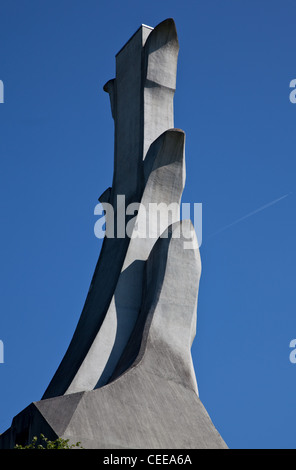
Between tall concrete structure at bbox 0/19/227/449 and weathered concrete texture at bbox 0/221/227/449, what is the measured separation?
0.02m

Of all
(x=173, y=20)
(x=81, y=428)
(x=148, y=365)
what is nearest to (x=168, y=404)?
(x=148, y=365)

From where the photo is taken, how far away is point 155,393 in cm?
1573

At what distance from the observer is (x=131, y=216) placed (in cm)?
1939

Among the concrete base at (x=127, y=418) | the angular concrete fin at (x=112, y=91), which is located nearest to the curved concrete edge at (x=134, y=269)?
the concrete base at (x=127, y=418)

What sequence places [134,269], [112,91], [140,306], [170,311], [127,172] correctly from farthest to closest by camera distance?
[112,91] → [127,172] → [134,269] → [140,306] → [170,311]

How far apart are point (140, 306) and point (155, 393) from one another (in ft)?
9.78

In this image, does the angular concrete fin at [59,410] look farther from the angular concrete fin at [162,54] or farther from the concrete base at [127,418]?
the angular concrete fin at [162,54]

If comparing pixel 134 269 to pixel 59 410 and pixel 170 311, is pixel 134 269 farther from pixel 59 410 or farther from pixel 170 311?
pixel 59 410

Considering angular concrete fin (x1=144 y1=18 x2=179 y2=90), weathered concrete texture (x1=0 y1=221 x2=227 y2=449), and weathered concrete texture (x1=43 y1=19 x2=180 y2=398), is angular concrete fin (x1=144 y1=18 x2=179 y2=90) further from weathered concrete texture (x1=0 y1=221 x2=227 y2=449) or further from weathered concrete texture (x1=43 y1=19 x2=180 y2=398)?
weathered concrete texture (x1=0 y1=221 x2=227 y2=449)

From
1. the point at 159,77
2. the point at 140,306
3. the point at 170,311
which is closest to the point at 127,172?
the point at 159,77

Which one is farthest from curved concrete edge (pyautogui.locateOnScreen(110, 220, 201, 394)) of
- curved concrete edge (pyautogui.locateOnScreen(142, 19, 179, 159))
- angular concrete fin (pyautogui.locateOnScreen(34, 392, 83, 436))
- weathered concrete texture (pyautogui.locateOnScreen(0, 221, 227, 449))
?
curved concrete edge (pyautogui.locateOnScreen(142, 19, 179, 159))

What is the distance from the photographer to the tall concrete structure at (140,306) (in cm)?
1490

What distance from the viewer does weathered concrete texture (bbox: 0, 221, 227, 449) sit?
14555mm

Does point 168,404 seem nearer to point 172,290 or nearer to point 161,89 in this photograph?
point 172,290
